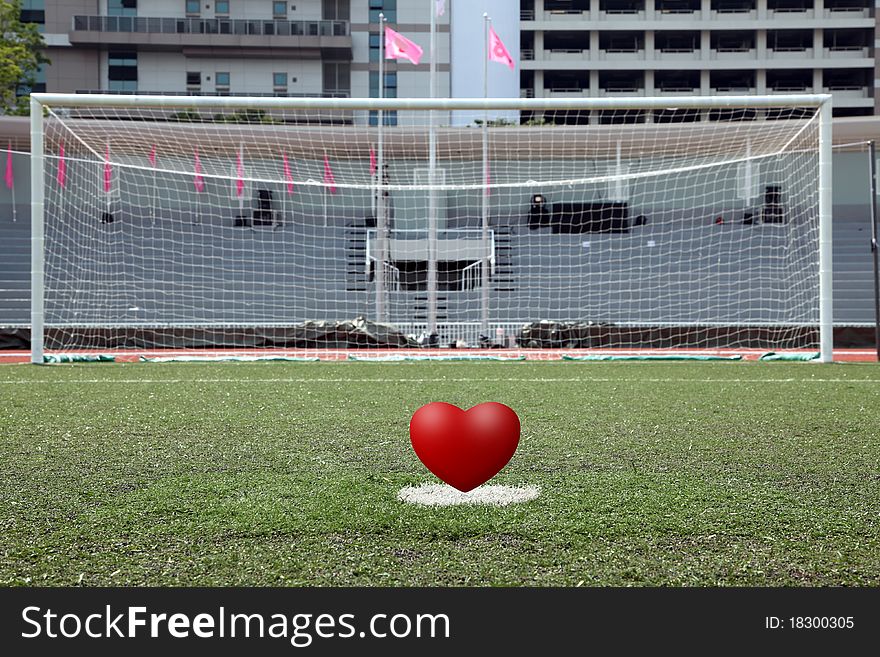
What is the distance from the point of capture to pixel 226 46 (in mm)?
32000

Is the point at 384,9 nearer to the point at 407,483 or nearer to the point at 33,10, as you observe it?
the point at 33,10

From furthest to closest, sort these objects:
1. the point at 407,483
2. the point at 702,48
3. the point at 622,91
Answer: the point at 622,91
the point at 702,48
the point at 407,483

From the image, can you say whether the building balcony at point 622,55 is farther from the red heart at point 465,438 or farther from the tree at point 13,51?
the red heart at point 465,438

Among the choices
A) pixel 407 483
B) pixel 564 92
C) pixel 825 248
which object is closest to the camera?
pixel 407 483

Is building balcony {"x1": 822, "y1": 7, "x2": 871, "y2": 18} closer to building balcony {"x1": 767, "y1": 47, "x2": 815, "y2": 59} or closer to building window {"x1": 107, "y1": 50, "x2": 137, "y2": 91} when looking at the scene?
building balcony {"x1": 767, "y1": 47, "x2": 815, "y2": 59}

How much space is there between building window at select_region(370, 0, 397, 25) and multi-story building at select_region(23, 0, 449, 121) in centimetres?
4

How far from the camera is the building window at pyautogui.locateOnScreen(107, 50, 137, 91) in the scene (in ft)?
108

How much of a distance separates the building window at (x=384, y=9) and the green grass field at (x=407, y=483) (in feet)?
97.5

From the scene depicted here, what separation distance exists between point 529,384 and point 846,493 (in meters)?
3.68

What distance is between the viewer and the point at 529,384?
610 cm

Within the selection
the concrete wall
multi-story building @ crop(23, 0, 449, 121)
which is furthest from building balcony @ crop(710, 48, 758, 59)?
the concrete wall

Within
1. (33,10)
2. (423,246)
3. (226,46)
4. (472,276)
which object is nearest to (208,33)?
(226,46)

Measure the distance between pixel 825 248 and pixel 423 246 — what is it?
9.49 metres

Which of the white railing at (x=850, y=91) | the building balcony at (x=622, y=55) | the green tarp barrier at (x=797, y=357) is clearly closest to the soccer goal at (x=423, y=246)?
the green tarp barrier at (x=797, y=357)
